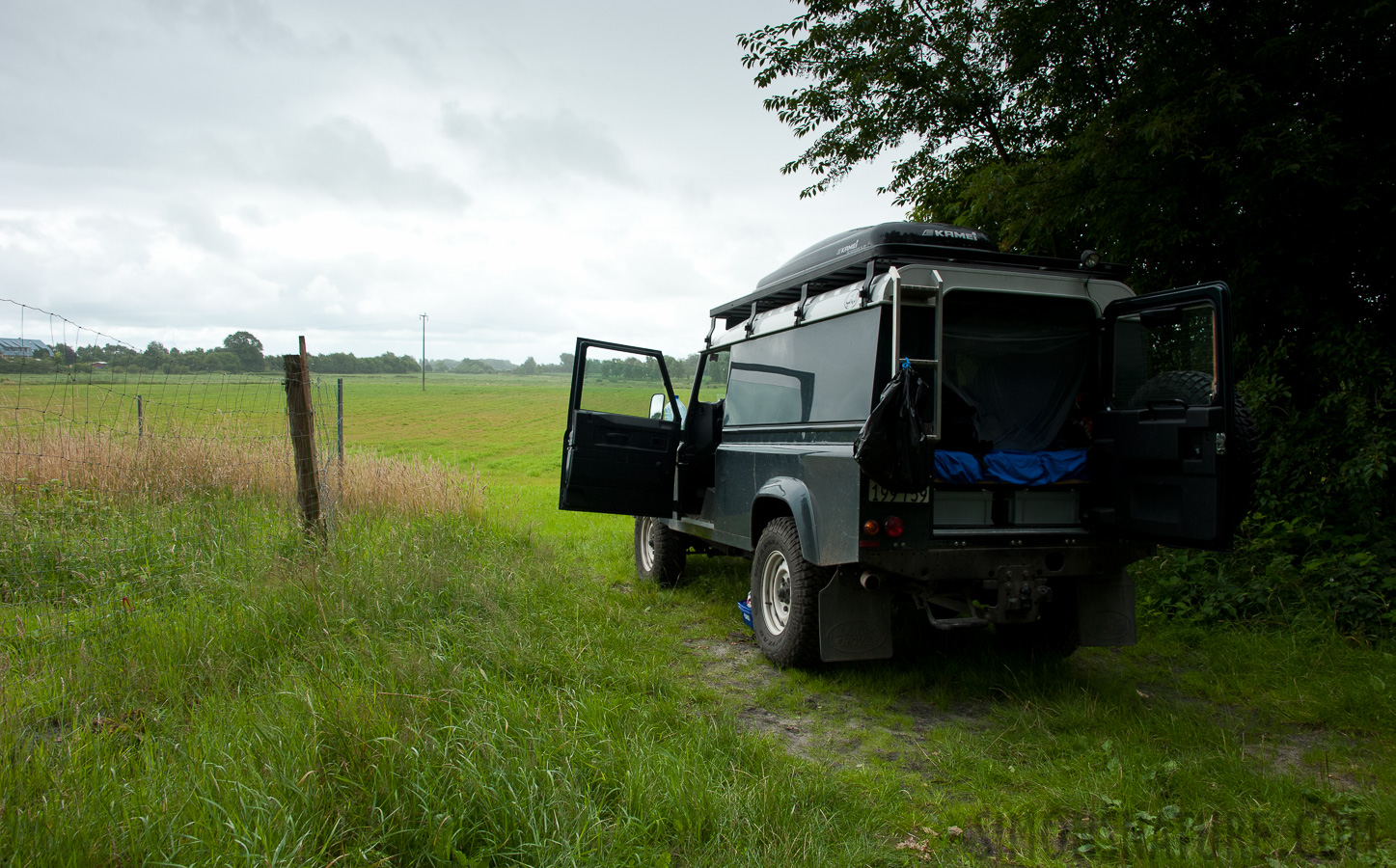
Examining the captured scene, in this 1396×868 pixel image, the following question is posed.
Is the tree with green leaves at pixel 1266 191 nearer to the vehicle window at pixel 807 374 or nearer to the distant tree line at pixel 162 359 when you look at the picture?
the vehicle window at pixel 807 374

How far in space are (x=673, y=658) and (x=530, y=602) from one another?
3.47ft

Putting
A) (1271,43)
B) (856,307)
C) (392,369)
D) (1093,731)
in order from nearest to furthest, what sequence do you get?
(1093,731) → (856,307) → (1271,43) → (392,369)

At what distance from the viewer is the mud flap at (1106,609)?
4.74 meters

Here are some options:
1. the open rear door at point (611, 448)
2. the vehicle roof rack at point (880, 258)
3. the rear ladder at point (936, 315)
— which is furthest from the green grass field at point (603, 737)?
the vehicle roof rack at point (880, 258)

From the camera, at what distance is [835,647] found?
455cm

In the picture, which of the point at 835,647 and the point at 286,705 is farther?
the point at 835,647

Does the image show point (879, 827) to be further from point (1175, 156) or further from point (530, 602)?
point (1175, 156)

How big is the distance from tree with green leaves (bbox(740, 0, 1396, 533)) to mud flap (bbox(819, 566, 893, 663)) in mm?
3612

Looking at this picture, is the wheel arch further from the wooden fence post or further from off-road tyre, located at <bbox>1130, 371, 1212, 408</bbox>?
the wooden fence post

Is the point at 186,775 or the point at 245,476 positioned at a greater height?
the point at 245,476

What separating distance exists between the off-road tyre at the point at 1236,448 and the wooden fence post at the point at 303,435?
5.54 meters

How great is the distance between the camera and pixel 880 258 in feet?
14.7

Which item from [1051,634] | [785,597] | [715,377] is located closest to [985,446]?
[1051,634]

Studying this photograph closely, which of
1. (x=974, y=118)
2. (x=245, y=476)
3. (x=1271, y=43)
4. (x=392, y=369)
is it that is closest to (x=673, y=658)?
(x=245, y=476)
